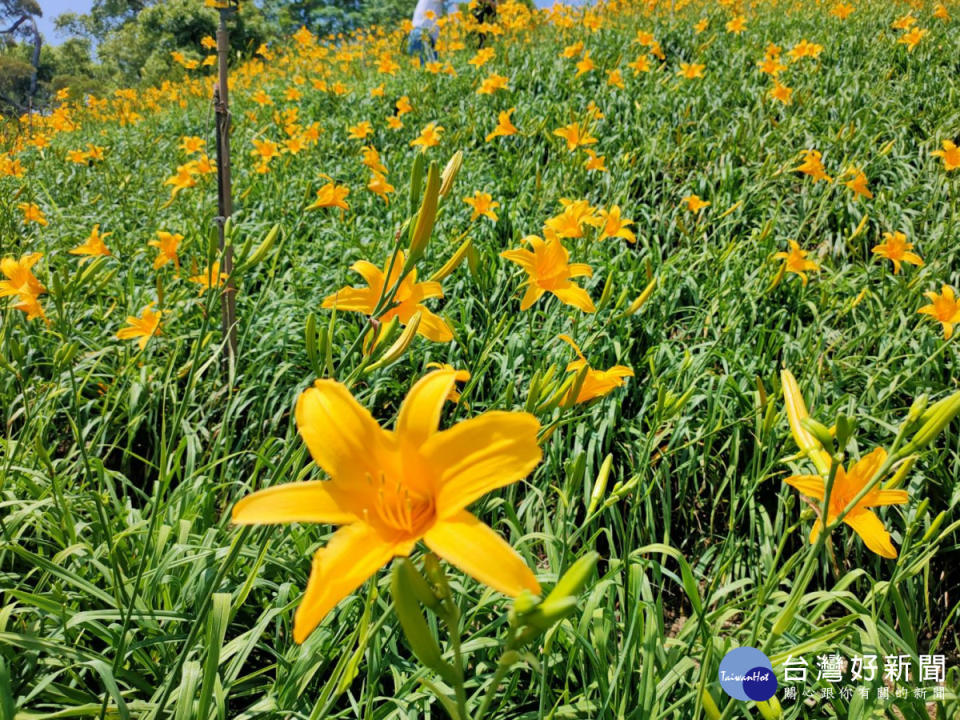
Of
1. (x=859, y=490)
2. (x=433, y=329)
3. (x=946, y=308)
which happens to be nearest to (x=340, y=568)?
(x=433, y=329)

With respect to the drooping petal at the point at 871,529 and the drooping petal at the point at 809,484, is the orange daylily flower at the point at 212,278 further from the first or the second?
the drooping petal at the point at 871,529

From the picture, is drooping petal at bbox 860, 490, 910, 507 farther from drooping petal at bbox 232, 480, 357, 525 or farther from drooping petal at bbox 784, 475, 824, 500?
drooping petal at bbox 232, 480, 357, 525

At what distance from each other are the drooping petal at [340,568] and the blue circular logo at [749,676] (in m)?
0.65

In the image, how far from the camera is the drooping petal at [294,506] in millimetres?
561

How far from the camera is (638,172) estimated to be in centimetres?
377

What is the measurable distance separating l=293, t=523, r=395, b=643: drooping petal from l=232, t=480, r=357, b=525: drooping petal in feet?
0.07

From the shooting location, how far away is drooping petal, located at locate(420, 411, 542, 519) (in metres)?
0.62

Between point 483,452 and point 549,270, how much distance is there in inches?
41.6

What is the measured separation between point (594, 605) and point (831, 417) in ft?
4.56

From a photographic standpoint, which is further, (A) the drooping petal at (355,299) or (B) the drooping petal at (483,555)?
(A) the drooping petal at (355,299)

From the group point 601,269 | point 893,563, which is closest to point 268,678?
point 893,563

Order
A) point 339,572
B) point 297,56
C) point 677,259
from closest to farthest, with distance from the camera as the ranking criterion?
point 339,572 → point 677,259 → point 297,56

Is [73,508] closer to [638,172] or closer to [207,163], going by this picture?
[207,163]

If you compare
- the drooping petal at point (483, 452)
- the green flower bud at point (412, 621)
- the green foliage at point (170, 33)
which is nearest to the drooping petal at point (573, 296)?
the drooping petal at point (483, 452)
